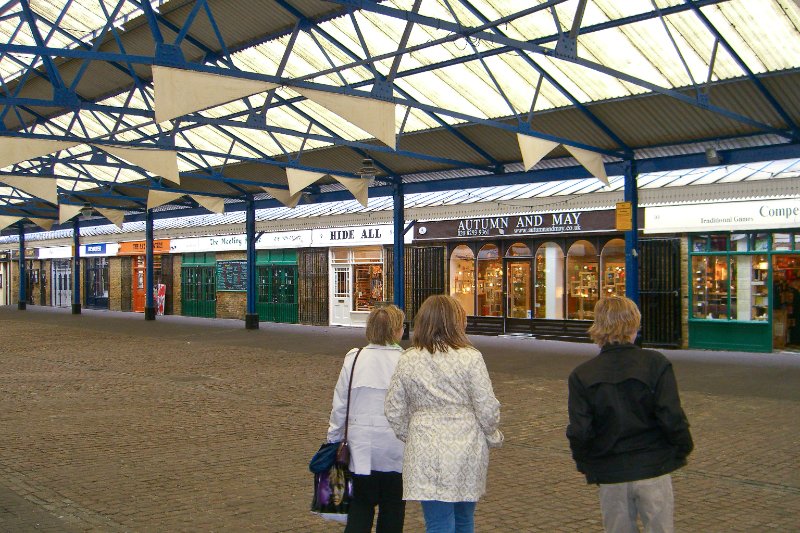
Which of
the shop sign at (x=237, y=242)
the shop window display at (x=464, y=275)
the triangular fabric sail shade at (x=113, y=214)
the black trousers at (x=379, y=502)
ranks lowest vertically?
the black trousers at (x=379, y=502)

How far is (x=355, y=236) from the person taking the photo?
26031mm

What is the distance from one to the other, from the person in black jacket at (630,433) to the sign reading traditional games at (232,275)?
90.1ft

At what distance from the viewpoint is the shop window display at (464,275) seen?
2328 centimetres

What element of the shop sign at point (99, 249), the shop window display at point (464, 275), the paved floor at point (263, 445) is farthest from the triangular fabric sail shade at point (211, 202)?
the shop sign at point (99, 249)

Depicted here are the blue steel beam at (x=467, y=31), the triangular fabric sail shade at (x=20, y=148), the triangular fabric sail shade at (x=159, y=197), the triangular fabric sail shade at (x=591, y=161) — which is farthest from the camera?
the triangular fabric sail shade at (x=159, y=197)

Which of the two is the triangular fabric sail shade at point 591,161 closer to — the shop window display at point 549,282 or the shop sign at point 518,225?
the shop sign at point 518,225

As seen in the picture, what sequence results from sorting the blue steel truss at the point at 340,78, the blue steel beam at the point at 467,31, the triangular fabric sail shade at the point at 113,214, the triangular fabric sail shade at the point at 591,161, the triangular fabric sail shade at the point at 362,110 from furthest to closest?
the triangular fabric sail shade at the point at 113,214, the triangular fabric sail shade at the point at 591,161, the triangular fabric sail shade at the point at 362,110, the blue steel truss at the point at 340,78, the blue steel beam at the point at 467,31

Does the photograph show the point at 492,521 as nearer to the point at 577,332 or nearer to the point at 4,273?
the point at 577,332

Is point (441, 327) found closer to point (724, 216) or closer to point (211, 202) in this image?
point (724, 216)

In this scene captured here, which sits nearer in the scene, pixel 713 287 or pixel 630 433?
pixel 630 433

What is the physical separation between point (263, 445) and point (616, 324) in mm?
5458

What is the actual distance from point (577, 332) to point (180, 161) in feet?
39.1

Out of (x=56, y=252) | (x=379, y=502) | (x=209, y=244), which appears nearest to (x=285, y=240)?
(x=209, y=244)

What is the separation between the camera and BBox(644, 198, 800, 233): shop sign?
16672 millimetres
